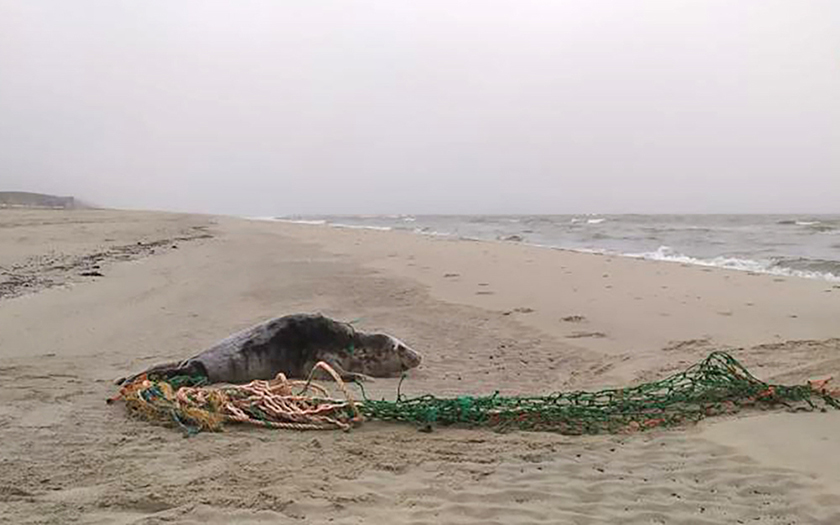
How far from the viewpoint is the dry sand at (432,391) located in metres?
2.90

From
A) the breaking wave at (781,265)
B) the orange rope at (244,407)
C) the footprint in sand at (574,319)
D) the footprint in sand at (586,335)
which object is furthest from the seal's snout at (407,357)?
the breaking wave at (781,265)

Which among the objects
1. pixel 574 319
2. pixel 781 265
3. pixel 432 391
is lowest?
pixel 432 391

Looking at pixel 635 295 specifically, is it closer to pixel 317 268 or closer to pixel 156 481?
pixel 317 268

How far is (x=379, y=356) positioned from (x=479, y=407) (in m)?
1.76

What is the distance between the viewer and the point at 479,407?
4078mm

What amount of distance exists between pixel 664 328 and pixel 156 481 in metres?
5.83

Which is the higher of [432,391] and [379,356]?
[379,356]

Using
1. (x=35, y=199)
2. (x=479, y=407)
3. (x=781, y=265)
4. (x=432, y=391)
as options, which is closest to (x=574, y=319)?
(x=432, y=391)

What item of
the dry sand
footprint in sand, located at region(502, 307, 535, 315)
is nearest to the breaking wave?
the dry sand

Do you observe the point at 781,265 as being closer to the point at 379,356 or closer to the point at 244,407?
the point at 379,356

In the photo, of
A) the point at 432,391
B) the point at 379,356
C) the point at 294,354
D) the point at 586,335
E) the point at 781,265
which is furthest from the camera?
the point at 781,265

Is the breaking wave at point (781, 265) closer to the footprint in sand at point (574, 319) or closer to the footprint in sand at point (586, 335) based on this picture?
the footprint in sand at point (574, 319)

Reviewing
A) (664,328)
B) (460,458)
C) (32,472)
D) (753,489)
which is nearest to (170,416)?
(32,472)

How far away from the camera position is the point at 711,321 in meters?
7.56
